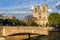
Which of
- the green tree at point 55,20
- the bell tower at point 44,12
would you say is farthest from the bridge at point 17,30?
the bell tower at point 44,12

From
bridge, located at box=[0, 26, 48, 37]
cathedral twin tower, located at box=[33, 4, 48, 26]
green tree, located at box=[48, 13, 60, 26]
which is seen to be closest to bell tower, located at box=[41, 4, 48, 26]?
cathedral twin tower, located at box=[33, 4, 48, 26]

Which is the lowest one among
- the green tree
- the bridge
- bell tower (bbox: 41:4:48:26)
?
the bridge

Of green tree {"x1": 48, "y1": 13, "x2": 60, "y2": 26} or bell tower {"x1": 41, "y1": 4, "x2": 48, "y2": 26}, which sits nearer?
green tree {"x1": 48, "y1": 13, "x2": 60, "y2": 26}

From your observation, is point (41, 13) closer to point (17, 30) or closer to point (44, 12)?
point (44, 12)

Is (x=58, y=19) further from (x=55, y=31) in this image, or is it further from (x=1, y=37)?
(x=1, y=37)

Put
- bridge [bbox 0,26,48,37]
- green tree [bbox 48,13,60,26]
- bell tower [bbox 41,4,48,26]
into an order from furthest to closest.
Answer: bell tower [bbox 41,4,48,26] → green tree [bbox 48,13,60,26] → bridge [bbox 0,26,48,37]

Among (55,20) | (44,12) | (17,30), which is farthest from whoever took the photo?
(44,12)

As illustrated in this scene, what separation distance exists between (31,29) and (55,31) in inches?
180

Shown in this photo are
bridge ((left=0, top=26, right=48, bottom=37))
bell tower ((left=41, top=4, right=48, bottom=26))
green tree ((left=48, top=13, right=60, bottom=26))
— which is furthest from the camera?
bell tower ((left=41, top=4, right=48, bottom=26))

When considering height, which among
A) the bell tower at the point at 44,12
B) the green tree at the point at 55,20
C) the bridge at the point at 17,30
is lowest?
the bridge at the point at 17,30

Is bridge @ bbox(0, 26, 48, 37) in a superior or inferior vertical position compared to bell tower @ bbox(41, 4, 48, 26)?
inferior

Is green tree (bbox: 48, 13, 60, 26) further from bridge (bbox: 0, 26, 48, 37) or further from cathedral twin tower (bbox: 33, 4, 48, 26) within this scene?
bridge (bbox: 0, 26, 48, 37)

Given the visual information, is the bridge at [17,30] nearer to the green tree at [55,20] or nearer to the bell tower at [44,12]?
the green tree at [55,20]

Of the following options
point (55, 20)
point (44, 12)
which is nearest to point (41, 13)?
point (44, 12)
